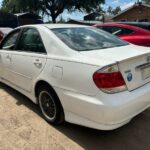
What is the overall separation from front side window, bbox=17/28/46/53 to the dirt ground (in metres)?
1.10

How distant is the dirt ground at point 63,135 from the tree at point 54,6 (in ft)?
122

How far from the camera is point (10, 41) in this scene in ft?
17.0

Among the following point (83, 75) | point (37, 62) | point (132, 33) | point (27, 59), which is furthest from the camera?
point (132, 33)

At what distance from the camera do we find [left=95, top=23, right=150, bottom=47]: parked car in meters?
7.22

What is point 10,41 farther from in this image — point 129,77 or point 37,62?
point 129,77

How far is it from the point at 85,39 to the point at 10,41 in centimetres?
191

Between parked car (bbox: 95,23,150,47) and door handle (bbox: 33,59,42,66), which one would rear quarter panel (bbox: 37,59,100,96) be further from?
parked car (bbox: 95,23,150,47)

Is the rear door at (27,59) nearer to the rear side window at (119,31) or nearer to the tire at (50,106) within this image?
the tire at (50,106)

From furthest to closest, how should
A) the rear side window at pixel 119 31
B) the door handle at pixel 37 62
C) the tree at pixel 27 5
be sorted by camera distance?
the tree at pixel 27 5 < the rear side window at pixel 119 31 < the door handle at pixel 37 62

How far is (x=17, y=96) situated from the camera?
17.2 ft

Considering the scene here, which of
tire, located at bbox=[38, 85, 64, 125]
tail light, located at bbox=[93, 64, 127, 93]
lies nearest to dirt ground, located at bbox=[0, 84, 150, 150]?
tire, located at bbox=[38, 85, 64, 125]

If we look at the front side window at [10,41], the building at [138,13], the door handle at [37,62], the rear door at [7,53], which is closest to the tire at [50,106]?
the door handle at [37,62]

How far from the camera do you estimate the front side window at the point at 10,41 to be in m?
4.90

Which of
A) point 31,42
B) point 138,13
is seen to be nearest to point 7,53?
point 31,42
